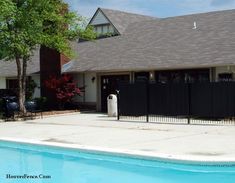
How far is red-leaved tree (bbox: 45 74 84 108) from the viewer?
1284 inches

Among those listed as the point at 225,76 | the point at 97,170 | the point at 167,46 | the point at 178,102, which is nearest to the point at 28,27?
the point at 167,46

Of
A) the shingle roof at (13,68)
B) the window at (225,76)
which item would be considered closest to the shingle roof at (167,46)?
the window at (225,76)

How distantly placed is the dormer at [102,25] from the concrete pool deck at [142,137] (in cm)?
1406

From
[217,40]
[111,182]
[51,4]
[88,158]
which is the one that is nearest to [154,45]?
[217,40]

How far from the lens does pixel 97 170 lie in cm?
1327

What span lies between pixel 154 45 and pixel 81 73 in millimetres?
5717

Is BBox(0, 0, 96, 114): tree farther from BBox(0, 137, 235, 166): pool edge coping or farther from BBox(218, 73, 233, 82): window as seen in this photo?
BBox(0, 137, 235, 166): pool edge coping

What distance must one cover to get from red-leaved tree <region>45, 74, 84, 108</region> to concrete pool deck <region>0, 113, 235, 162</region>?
24.6 feet

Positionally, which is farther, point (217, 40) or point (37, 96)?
point (37, 96)

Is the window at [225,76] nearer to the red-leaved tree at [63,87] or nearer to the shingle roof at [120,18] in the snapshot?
the red-leaved tree at [63,87]

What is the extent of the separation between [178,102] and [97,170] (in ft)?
36.8

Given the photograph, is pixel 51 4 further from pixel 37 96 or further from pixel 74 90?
pixel 37 96

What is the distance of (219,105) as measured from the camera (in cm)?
2264

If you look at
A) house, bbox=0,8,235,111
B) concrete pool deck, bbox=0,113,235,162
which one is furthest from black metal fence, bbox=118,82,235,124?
house, bbox=0,8,235,111
